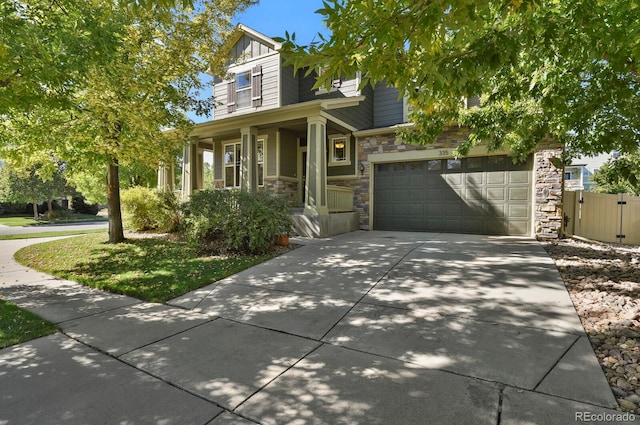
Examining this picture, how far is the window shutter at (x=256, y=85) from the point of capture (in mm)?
12516

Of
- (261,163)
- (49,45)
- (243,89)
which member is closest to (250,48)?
(243,89)

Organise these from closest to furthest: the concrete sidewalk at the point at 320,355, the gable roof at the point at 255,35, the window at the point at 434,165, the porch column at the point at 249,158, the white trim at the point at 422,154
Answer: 1. the concrete sidewalk at the point at 320,355
2. the white trim at the point at 422,154
3. the window at the point at 434,165
4. the porch column at the point at 249,158
5. the gable roof at the point at 255,35

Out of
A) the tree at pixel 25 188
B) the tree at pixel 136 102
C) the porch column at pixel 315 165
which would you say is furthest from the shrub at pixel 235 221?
the tree at pixel 25 188

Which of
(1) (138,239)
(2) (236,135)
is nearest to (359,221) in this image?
A: (2) (236,135)

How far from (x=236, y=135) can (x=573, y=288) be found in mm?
11513

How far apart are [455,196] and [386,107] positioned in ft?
15.2

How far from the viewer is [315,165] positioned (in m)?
9.35

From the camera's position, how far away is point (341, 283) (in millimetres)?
4949

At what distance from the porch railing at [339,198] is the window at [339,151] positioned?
1199 millimetres

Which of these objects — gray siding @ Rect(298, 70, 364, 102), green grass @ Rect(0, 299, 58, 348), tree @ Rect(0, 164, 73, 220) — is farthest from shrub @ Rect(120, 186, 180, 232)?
tree @ Rect(0, 164, 73, 220)

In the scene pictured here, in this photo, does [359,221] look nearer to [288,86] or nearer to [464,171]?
[464,171]

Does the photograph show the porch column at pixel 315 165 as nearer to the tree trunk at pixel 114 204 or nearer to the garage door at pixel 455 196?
the garage door at pixel 455 196

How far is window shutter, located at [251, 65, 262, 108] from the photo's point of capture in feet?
41.1

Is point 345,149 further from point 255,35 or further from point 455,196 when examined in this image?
point 255,35
